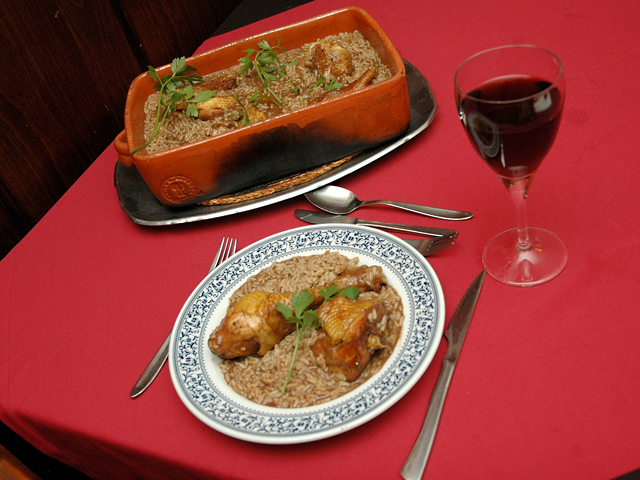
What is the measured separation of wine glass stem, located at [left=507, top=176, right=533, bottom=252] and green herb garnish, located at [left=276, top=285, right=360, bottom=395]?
1.10ft

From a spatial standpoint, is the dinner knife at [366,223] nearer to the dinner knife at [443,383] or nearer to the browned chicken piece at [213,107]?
the dinner knife at [443,383]

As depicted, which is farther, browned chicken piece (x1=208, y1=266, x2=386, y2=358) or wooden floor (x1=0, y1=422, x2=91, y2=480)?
wooden floor (x1=0, y1=422, x2=91, y2=480)

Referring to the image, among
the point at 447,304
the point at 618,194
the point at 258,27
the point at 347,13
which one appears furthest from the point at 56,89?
the point at 618,194

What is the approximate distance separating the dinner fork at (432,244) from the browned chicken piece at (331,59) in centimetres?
65

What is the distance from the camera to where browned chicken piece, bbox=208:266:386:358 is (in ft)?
3.19

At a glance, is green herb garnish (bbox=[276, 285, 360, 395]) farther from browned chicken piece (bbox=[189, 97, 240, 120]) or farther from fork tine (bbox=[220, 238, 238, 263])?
browned chicken piece (bbox=[189, 97, 240, 120])

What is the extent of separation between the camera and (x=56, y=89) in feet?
7.57

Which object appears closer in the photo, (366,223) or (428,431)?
(428,431)

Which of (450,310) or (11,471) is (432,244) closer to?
(450,310)

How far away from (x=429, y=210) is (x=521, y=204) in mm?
269

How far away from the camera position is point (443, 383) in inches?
35.3

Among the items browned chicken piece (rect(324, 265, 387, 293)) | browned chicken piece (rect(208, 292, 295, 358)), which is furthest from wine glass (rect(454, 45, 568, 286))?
browned chicken piece (rect(208, 292, 295, 358))

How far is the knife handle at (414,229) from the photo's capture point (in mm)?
1158

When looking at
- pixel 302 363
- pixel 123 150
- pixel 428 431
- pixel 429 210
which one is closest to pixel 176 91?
pixel 123 150
